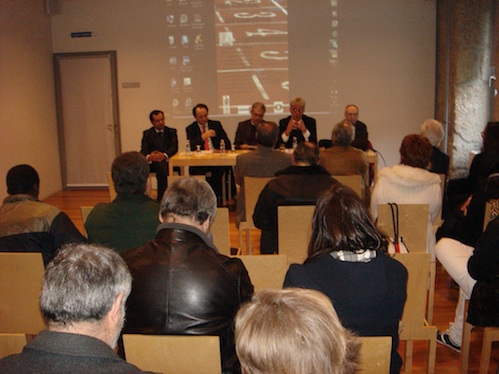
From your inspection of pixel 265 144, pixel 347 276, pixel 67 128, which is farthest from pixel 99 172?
pixel 347 276

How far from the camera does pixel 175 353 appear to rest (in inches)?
77.3

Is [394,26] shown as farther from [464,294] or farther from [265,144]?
[464,294]

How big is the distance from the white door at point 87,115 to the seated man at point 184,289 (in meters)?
7.67

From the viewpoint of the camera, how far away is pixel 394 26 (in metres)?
9.19

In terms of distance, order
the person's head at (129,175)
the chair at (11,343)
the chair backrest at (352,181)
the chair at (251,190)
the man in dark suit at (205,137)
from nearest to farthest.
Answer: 1. the chair at (11,343)
2. the person's head at (129,175)
3. the chair backrest at (352,181)
4. the chair at (251,190)
5. the man in dark suit at (205,137)

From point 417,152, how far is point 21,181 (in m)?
2.65

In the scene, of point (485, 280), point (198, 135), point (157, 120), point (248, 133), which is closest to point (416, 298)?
point (485, 280)

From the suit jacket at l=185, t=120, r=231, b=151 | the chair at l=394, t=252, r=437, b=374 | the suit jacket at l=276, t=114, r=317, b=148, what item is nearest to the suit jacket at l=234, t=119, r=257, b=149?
the suit jacket at l=185, t=120, r=231, b=151

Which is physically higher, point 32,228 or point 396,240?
point 32,228

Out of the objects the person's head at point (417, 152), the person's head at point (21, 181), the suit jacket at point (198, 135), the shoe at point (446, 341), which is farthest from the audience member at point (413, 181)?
the suit jacket at point (198, 135)

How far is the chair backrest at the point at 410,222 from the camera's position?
383 centimetres

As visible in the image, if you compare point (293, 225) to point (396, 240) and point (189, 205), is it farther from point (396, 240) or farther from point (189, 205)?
point (189, 205)

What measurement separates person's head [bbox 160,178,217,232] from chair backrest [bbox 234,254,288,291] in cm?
34

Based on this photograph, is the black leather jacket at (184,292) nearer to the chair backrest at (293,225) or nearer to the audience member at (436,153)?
the chair backrest at (293,225)
